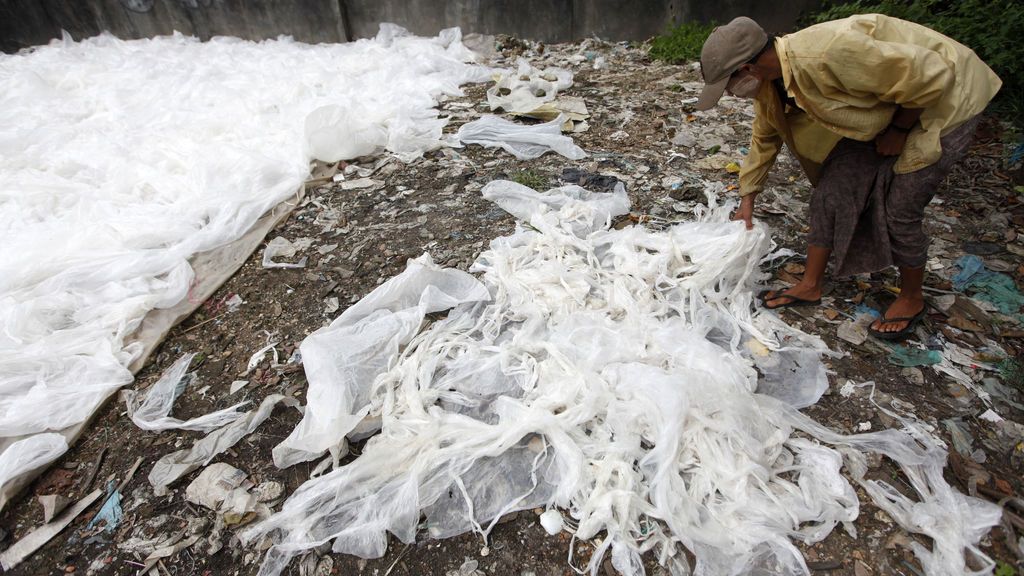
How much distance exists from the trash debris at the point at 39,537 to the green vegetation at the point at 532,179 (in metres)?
2.61

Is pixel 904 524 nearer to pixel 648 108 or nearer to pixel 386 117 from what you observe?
pixel 648 108

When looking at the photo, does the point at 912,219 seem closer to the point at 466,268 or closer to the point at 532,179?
the point at 466,268

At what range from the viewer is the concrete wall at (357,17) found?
19.0 ft

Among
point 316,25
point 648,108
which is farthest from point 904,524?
point 316,25

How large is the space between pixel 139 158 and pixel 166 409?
2305 millimetres

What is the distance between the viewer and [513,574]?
61.8 inches

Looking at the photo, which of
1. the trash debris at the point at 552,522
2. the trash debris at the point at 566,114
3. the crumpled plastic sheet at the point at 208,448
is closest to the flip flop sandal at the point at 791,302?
the trash debris at the point at 552,522

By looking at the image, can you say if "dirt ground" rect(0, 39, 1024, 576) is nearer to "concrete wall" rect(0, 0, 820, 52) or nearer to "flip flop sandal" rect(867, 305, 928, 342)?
"flip flop sandal" rect(867, 305, 928, 342)

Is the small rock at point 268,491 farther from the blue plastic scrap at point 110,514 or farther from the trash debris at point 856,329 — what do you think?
the trash debris at point 856,329

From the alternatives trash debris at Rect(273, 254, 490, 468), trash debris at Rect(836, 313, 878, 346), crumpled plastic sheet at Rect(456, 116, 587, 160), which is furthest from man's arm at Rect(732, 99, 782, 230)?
crumpled plastic sheet at Rect(456, 116, 587, 160)

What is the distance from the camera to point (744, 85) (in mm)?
1822

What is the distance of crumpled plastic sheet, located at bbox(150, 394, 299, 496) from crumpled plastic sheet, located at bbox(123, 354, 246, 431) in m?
0.05

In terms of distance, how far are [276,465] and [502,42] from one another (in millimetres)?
5542

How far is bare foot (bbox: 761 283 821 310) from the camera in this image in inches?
91.2
